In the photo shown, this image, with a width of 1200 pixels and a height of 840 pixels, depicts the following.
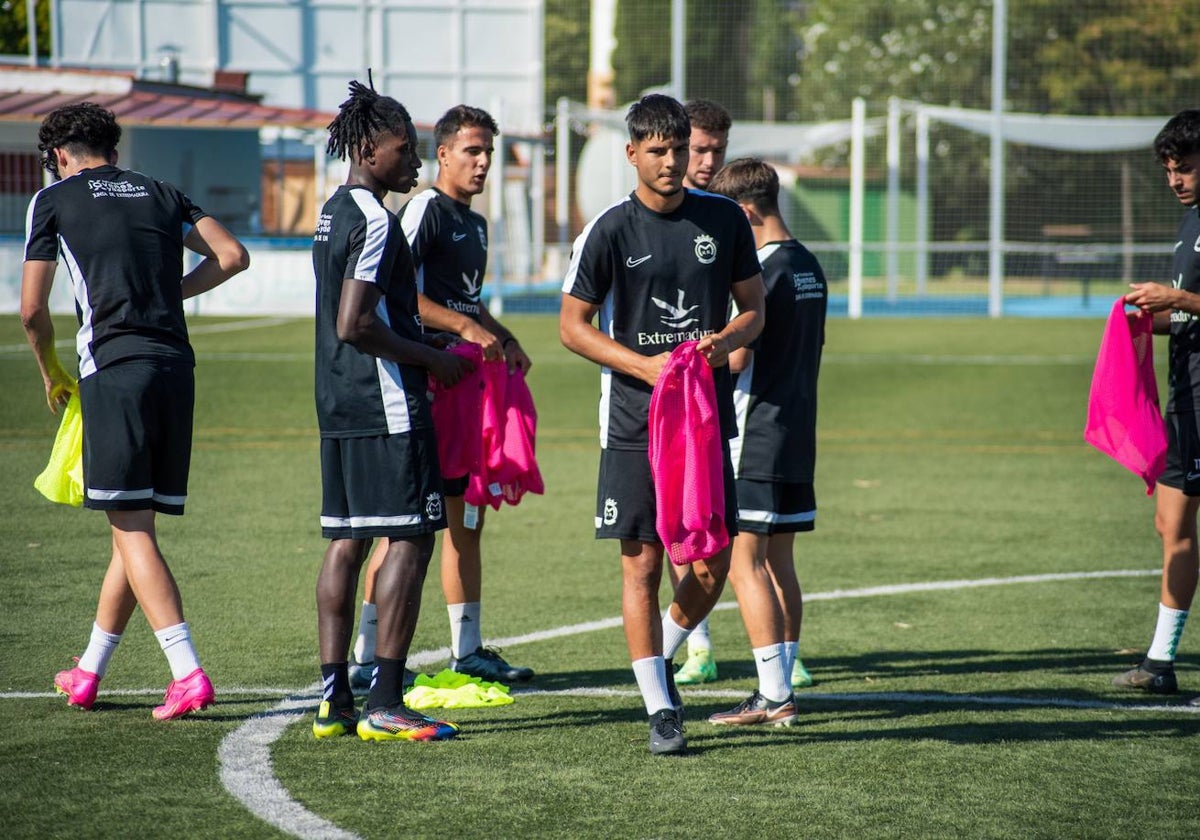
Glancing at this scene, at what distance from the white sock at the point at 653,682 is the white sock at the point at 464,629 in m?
1.23

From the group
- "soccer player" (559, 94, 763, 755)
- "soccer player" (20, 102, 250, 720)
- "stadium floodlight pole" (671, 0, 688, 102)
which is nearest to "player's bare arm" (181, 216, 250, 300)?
"soccer player" (20, 102, 250, 720)

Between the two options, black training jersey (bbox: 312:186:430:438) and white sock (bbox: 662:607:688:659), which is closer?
black training jersey (bbox: 312:186:430:438)

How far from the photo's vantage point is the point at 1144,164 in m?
34.2

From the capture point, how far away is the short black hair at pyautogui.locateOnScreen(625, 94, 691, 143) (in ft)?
15.8

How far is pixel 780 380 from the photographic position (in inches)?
221

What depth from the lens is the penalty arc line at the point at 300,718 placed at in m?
4.18

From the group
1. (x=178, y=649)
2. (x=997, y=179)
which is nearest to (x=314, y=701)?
(x=178, y=649)

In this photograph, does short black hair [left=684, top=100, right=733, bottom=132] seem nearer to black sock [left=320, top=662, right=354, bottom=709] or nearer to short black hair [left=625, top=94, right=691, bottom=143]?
short black hair [left=625, top=94, right=691, bottom=143]

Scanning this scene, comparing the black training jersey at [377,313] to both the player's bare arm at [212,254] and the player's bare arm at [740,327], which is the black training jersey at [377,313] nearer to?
the player's bare arm at [212,254]

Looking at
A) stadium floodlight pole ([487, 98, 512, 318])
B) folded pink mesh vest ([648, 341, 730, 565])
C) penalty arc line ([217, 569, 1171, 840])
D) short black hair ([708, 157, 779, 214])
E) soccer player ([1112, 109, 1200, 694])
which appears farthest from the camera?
stadium floodlight pole ([487, 98, 512, 318])

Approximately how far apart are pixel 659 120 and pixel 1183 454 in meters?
2.70

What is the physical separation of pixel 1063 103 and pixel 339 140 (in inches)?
1539

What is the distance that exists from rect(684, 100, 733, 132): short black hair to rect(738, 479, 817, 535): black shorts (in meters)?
1.60

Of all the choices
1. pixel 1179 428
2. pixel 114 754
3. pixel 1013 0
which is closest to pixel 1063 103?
pixel 1013 0
